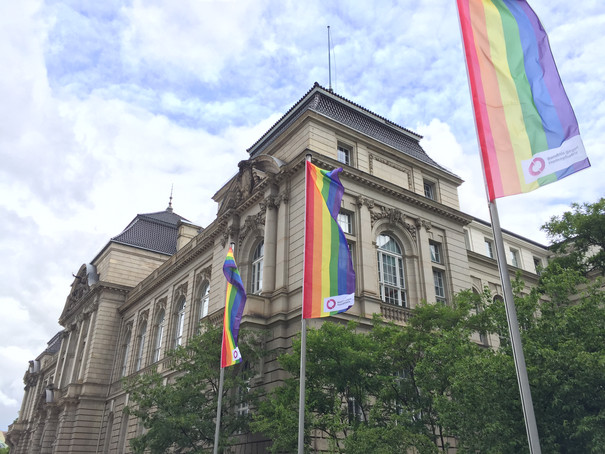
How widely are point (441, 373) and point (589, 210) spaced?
61.1ft

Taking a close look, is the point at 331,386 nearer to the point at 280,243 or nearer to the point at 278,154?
the point at 280,243

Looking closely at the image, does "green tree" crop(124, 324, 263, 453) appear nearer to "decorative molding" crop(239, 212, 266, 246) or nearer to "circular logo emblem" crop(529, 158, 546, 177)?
"decorative molding" crop(239, 212, 266, 246)

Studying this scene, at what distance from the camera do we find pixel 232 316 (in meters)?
21.2

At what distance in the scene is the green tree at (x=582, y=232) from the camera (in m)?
→ 28.9

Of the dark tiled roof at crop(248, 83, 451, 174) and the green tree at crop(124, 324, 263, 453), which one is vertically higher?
the dark tiled roof at crop(248, 83, 451, 174)

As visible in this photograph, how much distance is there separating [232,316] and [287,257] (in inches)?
238

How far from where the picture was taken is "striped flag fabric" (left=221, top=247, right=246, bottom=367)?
2033 centimetres

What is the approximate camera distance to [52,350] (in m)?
82.5

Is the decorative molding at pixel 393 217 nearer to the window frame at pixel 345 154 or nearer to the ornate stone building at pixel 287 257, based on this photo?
the ornate stone building at pixel 287 257

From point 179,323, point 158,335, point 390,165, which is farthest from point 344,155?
point 158,335

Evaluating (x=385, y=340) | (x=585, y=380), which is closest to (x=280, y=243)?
(x=385, y=340)

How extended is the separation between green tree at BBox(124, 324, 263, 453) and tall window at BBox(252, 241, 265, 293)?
17.9 ft

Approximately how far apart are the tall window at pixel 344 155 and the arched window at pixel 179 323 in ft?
56.2

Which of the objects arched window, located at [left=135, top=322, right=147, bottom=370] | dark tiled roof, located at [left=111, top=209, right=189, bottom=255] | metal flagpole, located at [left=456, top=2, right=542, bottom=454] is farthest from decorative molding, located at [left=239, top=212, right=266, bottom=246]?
dark tiled roof, located at [left=111, top=209, right=189, bottom=255]
